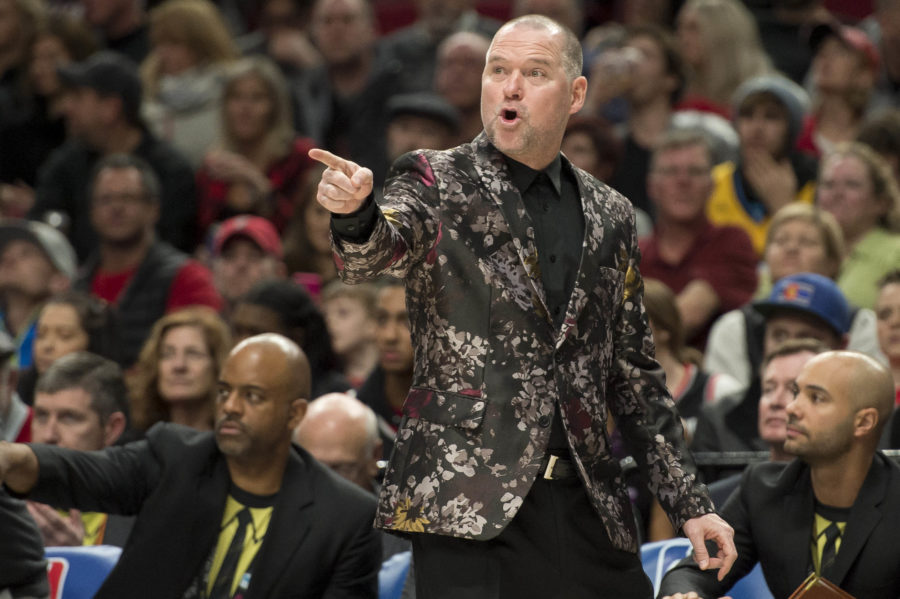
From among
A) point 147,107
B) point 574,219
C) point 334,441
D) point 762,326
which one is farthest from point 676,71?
point 574,219

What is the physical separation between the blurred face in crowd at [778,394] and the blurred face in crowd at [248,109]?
11.9 feet

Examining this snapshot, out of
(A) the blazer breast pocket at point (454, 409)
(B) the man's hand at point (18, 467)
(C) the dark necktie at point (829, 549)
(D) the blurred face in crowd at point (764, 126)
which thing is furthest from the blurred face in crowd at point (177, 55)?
(A) the blazer breast pocket at point (454, 409)

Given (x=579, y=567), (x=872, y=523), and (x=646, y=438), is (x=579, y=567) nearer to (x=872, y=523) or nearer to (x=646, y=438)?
(x=646, y=438)

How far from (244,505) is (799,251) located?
2.76 meters

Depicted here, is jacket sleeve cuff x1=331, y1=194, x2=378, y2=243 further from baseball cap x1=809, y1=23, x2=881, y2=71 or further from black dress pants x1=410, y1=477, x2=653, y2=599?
baseball cap x1=809, y1=23, x2=881, y2=71

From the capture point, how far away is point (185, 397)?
5.44 meters

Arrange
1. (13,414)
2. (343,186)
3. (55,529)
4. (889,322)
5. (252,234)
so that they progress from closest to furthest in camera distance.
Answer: (343,186)
(55,529)
(889,322)
(13,414)
(252,234)

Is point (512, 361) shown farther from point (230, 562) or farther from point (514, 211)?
point (230, 562)

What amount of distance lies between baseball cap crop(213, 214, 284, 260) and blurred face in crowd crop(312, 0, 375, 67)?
6.16 feet

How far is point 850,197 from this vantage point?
6207mm

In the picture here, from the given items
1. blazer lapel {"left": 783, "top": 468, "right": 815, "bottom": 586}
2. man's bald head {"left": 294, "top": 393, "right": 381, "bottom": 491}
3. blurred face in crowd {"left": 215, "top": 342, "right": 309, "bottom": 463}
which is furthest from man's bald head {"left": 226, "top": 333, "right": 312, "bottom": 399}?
blazer lapel {"left": 783, "top": 468, "right": 815, "bottom": 586}

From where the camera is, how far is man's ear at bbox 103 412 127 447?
16.4ft

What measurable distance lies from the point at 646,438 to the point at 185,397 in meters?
2.88

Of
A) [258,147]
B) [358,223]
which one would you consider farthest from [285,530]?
[258,147]
